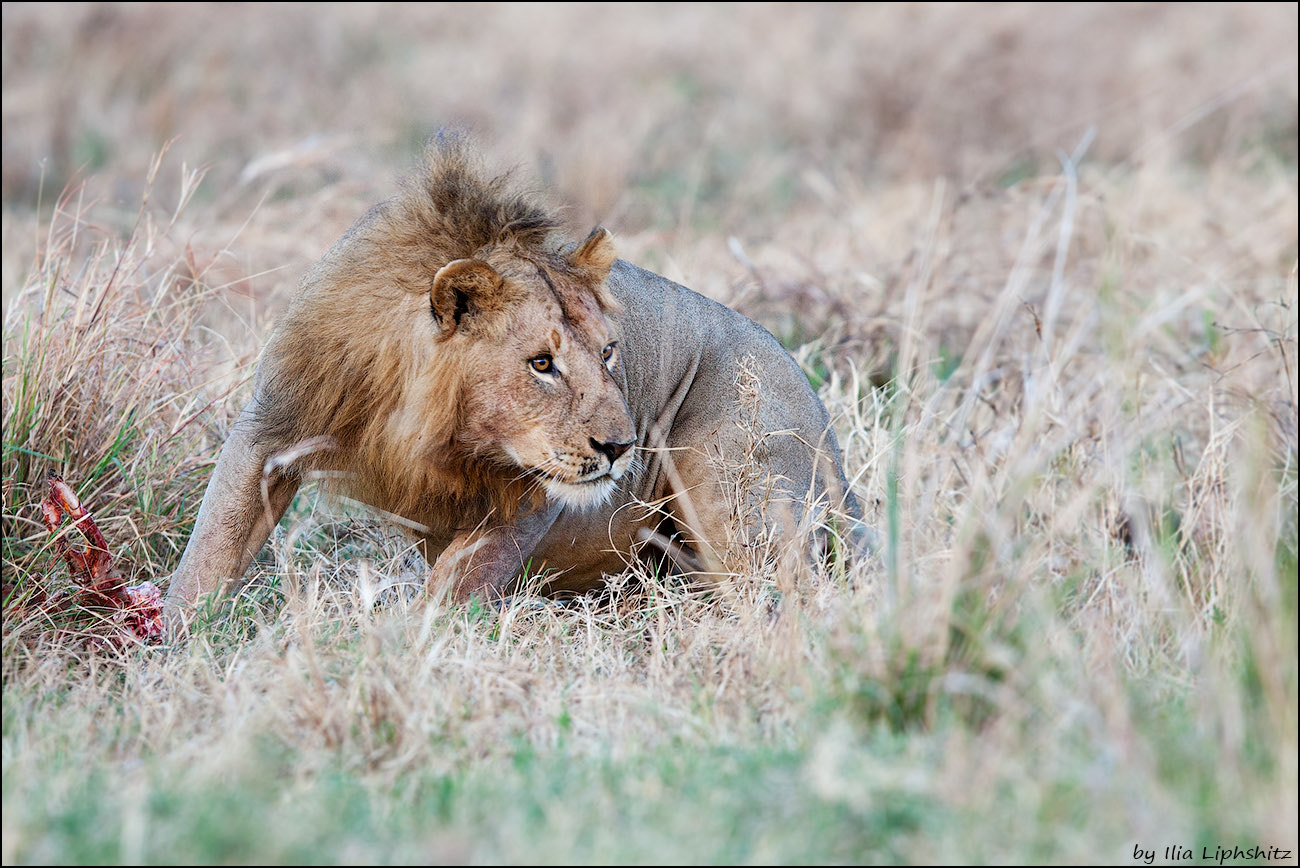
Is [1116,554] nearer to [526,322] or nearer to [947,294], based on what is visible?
[526,322]

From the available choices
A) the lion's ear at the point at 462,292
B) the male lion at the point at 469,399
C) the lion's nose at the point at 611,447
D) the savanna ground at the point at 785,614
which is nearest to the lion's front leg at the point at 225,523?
the male lion at the point at 469,399

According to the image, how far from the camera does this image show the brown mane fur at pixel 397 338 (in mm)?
3324

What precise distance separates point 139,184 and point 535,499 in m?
7.66

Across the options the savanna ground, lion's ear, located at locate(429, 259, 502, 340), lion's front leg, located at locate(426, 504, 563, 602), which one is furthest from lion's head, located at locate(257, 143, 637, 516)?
the savanna ground

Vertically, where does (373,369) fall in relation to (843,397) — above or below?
above

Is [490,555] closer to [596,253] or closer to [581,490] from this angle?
[581,490]

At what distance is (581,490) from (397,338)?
60cm

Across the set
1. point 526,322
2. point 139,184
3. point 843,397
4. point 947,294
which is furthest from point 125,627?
point 139,184

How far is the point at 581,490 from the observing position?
11.1 ft

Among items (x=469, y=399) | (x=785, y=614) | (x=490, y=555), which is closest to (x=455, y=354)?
(x=469, y=399)

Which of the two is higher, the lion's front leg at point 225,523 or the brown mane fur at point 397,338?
the brown mane fur at point 397,338

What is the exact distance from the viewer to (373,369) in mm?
3391

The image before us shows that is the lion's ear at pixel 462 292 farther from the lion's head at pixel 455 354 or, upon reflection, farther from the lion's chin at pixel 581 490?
the lion's chin at pixel 581 490

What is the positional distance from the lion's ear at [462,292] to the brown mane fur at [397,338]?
0.16 ft
